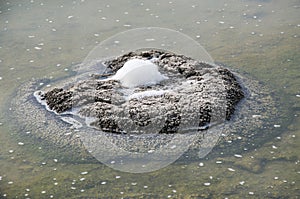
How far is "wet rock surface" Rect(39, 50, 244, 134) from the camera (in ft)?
13.5

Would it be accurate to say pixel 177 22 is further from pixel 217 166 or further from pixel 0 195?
pixel 0 195

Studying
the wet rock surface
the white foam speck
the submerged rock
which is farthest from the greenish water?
the white foam speck

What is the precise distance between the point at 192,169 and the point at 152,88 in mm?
1124

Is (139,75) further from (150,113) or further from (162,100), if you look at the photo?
(150,113)

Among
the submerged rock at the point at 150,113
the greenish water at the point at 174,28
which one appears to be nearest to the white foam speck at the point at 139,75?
the submerged rock at the point at 150,113

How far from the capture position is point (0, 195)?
3414 millimetres

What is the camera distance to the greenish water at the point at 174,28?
3455 mm

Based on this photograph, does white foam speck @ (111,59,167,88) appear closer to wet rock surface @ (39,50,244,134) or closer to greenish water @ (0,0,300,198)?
wet rock surface @ (39,50,244,134)

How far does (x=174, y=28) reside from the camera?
20.3 ft

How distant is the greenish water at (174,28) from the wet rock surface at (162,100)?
377mm

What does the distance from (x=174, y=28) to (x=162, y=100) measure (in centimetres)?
204

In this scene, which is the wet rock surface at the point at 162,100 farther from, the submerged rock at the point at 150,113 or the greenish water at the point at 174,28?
the greenish water at the point at 174,28

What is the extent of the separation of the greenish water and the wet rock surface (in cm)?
38

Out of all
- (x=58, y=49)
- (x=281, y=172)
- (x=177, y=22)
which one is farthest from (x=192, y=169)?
(x=177, y=22)
